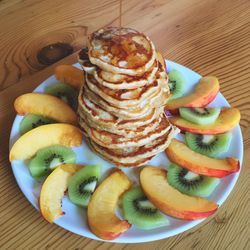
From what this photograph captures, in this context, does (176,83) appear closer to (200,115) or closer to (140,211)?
(200,115)

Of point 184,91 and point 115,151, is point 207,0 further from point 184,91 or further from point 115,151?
point 115,151

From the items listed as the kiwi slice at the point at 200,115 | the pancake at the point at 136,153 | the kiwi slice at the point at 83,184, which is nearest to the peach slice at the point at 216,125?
the kiwi slice at the point at 200,115

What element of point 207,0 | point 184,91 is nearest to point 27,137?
point 184,91

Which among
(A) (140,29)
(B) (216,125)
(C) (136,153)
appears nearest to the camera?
(C) (136,153)

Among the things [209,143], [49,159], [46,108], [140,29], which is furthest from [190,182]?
[140,29]

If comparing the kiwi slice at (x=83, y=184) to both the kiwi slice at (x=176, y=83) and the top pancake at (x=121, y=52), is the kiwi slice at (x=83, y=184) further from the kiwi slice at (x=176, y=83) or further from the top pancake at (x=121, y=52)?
the kiwi slice at (x=176, y=83)

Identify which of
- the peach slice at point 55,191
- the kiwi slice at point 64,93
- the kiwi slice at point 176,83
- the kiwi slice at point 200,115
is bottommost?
the kiwi slice at point 200,115
